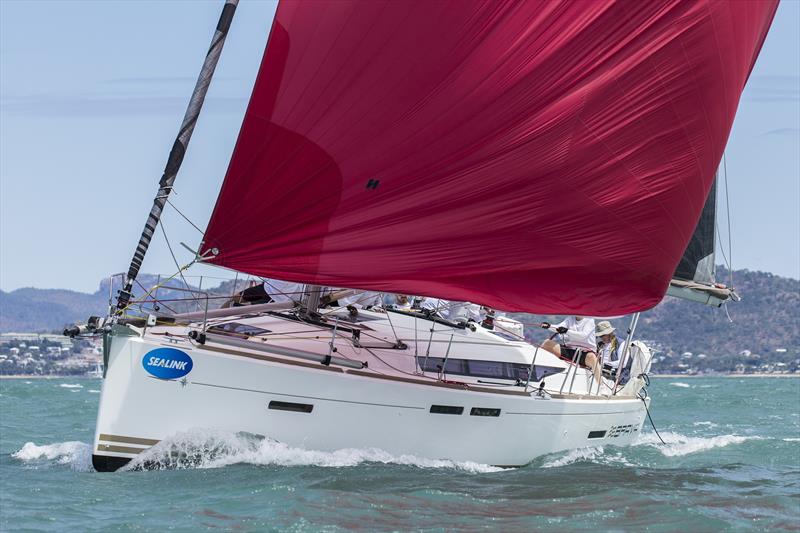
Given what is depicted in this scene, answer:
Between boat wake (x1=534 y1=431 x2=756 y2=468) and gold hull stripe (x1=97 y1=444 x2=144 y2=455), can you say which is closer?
gold hull stripe (x1=97 y1=444 x2=144 y2=455)

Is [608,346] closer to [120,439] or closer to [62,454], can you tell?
[62,454]

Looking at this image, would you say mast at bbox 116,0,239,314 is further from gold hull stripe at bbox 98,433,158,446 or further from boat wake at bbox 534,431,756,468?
boat wake at bbox 534,431,756,468

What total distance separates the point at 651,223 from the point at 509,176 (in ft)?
6.94

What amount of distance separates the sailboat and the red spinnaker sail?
2cm

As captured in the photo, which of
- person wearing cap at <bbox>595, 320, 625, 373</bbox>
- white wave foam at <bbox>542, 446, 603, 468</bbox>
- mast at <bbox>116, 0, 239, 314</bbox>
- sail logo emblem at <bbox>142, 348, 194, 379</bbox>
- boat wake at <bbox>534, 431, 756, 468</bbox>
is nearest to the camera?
sail logo emblem at <bbox>142, 348, 194, 379</bbox>

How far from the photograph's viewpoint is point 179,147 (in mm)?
11133

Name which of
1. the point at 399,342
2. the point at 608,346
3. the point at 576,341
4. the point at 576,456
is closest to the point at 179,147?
the point at 399,342

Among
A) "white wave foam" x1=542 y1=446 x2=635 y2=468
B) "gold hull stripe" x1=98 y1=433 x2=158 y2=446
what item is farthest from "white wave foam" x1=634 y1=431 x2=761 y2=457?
"gold hull stripe" x1=98 y1=433 x2=158 y2=446

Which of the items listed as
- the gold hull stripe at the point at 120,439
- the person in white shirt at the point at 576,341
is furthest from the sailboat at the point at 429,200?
the person in white shirt at the point at 576,341

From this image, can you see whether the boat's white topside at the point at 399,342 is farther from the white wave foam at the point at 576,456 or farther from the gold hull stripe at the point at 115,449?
the gold hull stripe at the point at 115,449

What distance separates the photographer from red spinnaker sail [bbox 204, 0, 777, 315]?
10594 millimetres

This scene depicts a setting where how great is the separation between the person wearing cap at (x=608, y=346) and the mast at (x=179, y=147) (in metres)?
6.82

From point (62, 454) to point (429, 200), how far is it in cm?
537

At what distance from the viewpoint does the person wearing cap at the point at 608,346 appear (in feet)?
50.7
